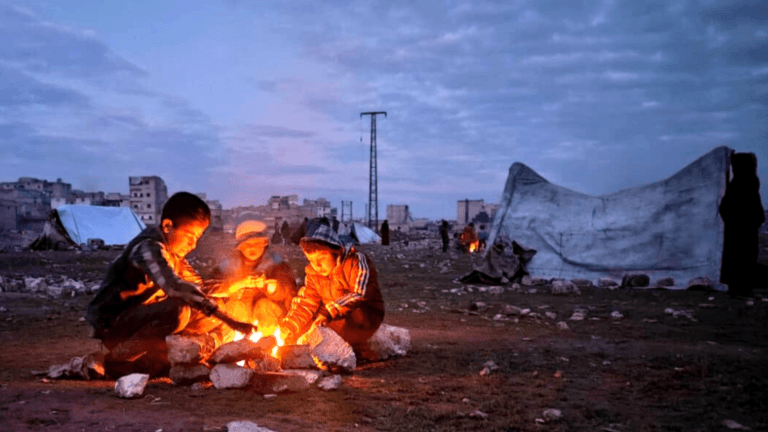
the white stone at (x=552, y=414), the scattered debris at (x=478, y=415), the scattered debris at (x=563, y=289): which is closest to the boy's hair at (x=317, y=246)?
the scattered debris at (x=478, y=415)

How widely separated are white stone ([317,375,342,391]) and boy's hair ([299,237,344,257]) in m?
1.13

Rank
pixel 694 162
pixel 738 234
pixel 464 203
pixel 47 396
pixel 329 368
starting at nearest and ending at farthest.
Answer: pixel 47 396, pixel 329 368, pixel 738 234, pixel 694 162, pixel 464 203

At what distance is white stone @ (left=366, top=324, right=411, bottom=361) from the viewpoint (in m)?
5.14

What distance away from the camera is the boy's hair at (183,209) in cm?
429

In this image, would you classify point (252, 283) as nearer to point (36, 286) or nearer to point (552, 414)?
point (552, 414)

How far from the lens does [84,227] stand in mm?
24031

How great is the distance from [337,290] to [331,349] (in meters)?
0.63

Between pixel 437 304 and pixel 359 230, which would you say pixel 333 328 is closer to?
pixel 437 304

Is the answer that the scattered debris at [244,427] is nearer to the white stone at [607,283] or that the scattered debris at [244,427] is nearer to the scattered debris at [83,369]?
the scattered debris at [83,369]

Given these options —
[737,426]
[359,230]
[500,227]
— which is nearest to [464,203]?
[359,230]

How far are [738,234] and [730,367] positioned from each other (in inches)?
324

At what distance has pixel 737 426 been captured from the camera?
3.38 meters

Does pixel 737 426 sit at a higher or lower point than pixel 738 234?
lower

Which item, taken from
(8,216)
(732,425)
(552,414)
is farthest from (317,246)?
(8,216)
